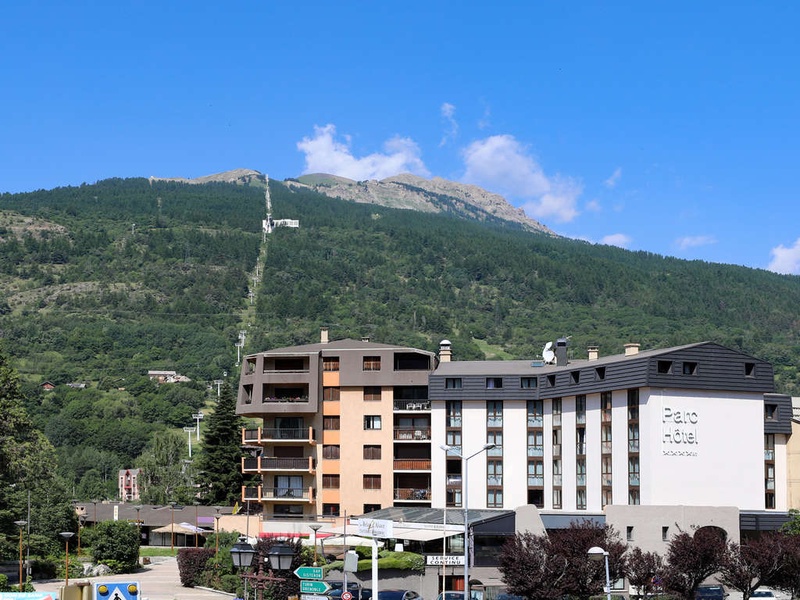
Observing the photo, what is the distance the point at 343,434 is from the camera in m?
91.7

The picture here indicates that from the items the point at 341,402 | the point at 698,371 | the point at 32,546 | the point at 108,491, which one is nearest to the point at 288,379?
the point at 341,402

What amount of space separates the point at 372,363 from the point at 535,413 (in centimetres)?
1362

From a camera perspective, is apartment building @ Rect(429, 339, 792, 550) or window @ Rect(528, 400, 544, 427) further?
window @ Rect(528, 400, 544, 427)

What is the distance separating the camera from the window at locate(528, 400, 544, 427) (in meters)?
86.9

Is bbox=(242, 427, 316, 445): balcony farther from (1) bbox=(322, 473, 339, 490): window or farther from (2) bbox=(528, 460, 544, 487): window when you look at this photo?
(2) bbox=(528, 460, 544, 487): window

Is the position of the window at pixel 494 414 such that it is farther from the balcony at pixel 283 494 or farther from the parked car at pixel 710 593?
the parked car at pixel 710 593

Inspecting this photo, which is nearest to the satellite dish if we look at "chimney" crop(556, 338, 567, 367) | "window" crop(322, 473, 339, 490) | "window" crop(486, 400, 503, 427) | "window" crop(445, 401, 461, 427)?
"chimney" crop(556, 338, 567, 367)

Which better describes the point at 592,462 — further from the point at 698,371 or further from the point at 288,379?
the point at 288,379

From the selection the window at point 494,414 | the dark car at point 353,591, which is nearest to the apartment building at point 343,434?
the window at point 494,414

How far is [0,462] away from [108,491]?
377ft

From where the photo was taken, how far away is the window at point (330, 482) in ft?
299

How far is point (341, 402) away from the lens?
92.2 meters

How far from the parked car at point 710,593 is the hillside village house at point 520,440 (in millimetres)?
3686

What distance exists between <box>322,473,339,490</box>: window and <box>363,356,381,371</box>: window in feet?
28.3
